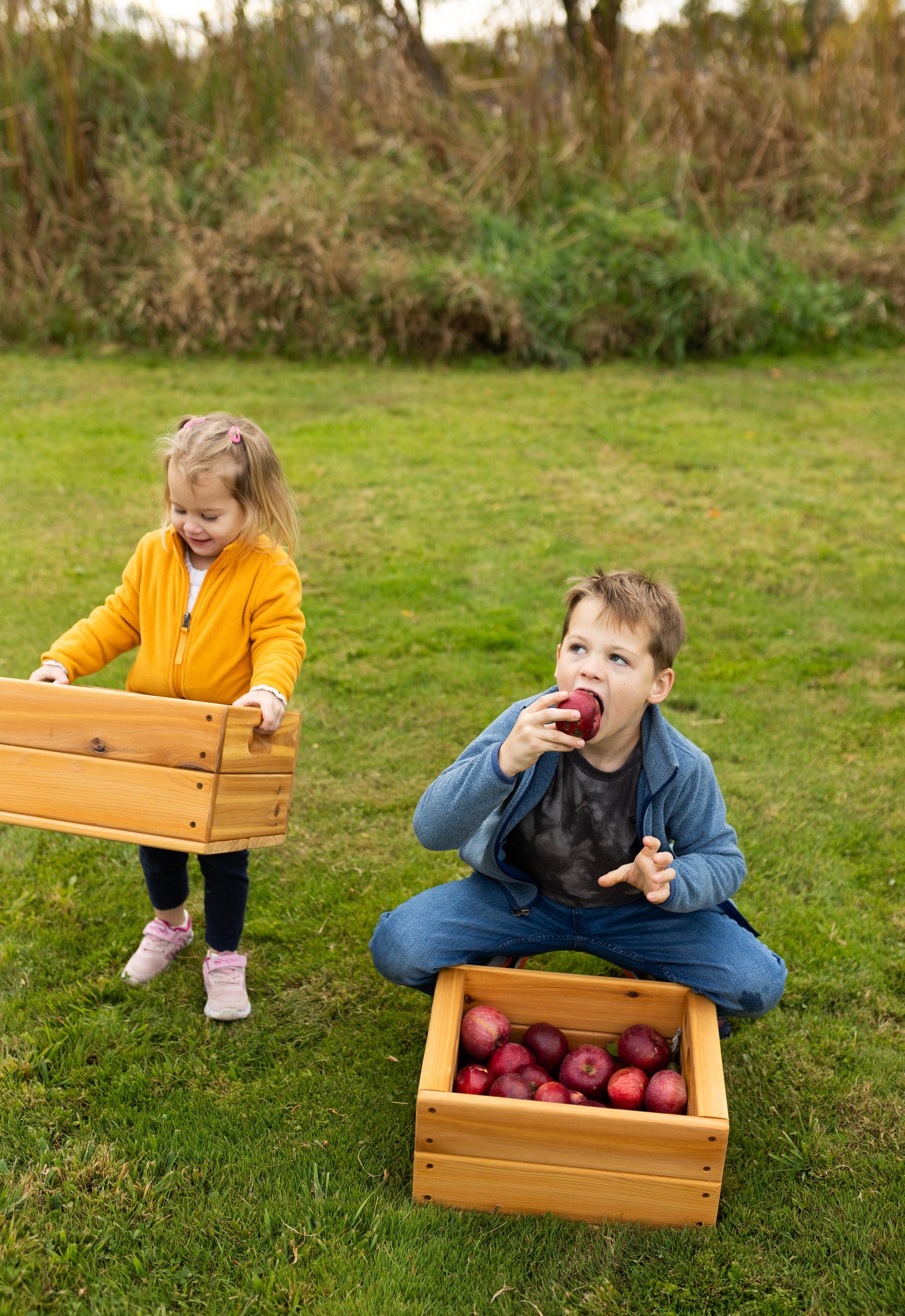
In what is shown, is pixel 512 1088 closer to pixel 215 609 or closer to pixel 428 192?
pixel 215 609

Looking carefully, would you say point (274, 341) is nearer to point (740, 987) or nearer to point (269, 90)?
point (269, 90)

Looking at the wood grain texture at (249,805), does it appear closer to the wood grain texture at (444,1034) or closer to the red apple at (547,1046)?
the wood grain texture at (444,1034)

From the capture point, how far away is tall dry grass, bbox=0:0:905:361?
9414 mm

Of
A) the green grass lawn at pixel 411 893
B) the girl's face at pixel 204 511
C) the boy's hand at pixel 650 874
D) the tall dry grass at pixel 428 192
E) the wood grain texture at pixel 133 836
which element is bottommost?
the green grass lawn at pixel 411 893

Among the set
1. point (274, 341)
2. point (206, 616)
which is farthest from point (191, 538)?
point (274, 341)

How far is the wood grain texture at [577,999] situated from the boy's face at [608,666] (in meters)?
0.59

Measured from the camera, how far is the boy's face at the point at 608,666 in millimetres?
2490

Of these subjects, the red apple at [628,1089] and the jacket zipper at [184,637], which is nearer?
the red apple at [628,1089]

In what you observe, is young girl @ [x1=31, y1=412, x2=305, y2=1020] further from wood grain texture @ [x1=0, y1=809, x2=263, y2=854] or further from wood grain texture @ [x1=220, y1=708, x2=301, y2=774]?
wood grain texture @ [x1=0, y1=809, x2=263, y2=854]

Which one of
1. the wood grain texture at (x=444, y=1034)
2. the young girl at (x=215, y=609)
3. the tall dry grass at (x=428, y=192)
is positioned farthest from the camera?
the tall dry grass at (x=428, y=192)

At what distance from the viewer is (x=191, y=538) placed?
2.80 m

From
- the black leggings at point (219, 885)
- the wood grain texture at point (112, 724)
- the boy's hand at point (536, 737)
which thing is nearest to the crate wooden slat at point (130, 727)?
the wood grain texture at point (112, 724)

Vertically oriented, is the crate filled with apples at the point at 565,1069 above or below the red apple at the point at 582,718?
below

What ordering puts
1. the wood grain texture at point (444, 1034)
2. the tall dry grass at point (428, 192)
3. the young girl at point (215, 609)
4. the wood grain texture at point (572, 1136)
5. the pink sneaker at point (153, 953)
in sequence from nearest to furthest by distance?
the wood grain texture at point (572, 1136), the wood grain texture at point (444, 1034), the young girl at point (215, 609), the pink sneaker at point (153, 953), the tall dry grass at point (428, 192)
